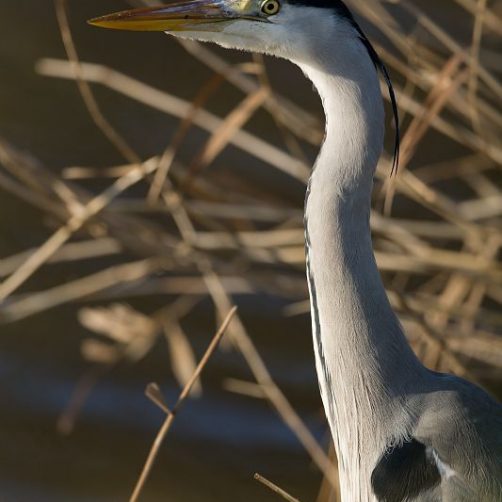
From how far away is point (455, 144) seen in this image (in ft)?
15.0

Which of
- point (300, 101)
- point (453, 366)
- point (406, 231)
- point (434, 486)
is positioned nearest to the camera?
point (434, 486)

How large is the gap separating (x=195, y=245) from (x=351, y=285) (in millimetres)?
979

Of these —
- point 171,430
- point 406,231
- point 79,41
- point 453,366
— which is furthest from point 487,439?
point 79,41

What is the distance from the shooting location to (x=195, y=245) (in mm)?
2908

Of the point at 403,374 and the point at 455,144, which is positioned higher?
the point at 455,144

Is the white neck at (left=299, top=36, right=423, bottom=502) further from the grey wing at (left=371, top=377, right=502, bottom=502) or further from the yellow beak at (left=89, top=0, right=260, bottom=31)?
the yellow beak at (left=89, top=0, right=260, bottom=31)

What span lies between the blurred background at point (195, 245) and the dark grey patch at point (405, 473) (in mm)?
475

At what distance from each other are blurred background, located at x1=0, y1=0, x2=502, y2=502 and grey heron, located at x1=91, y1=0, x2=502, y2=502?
0.40 metres

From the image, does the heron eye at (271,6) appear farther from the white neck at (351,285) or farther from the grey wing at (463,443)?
the grey wing at (463,443)

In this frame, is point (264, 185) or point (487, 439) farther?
point (264, 185)

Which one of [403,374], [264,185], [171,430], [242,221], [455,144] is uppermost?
[455,144]

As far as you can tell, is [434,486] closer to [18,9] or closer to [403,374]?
[403,374]

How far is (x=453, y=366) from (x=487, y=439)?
70 centimetres

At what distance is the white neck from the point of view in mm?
1922
